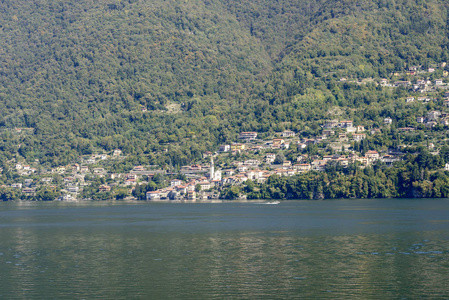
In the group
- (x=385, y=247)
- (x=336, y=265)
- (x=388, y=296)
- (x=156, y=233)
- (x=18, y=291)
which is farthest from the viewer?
(x=156, y=233)

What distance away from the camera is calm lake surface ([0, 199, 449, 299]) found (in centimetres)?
4369

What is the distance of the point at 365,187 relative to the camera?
527 feet

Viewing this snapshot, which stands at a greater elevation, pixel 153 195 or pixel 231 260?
pixel 231 260

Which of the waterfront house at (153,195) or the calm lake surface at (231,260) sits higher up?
the calm lake surface at (231,260)

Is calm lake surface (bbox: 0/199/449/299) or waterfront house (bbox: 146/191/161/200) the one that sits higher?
calm lake surface (bbox: 0/199/449/299)

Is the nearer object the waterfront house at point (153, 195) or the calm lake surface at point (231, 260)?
the calm lake surface at point (231, 260)

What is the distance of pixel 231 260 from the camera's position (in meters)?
55.6

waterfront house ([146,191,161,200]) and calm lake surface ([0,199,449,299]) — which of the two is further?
waterfront house ([146,191,161,200])

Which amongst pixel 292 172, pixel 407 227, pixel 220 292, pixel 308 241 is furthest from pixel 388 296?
pixel 292 172

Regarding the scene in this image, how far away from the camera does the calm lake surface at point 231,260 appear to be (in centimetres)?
4369

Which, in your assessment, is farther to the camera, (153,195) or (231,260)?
(153,195)

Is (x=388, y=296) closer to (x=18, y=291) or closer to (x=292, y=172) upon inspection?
(x=18, y=291)

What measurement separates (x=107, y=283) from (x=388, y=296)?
17.4 metres

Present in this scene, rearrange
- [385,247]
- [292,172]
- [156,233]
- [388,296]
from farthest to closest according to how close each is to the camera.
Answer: [292,172], [156,233], [385,247], [388,296]
